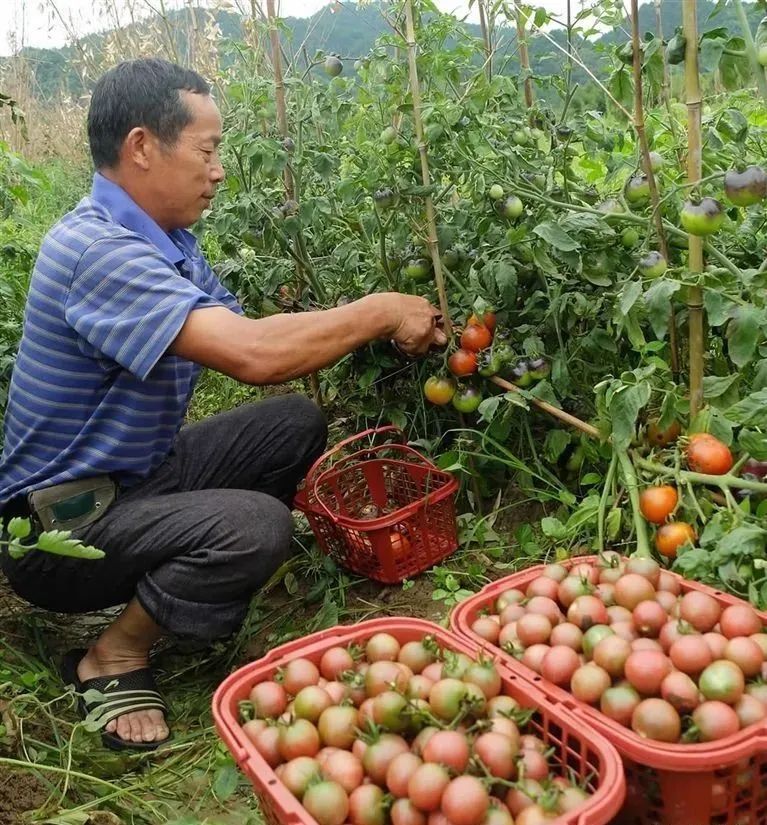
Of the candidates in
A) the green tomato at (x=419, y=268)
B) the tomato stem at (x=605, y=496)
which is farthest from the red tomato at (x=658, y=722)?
the green tomato at (x=419, y=268)

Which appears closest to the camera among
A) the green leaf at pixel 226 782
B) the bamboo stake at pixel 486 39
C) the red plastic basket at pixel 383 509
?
the green leaf at pixel 226 782

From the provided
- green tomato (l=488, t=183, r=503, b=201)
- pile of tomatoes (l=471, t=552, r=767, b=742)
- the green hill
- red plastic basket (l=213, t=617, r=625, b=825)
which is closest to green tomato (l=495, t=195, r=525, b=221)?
green tomato (l=488, t=183, r=503, b=201)

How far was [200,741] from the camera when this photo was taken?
189 cm

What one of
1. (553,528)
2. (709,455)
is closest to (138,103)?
(553,528)

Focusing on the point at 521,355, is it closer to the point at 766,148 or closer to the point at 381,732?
the point at 766,148

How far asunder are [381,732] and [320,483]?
1.23 metres

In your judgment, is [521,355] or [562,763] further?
[521,355]

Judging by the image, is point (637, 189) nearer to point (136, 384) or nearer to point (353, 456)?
point (353, 456)

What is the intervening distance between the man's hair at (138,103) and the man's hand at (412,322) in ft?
2.12

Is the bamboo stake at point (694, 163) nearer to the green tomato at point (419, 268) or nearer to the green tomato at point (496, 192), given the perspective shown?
the green tomato at point (496, 192)

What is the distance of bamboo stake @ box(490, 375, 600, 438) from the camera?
2084mm

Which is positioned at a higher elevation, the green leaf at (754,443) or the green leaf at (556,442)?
the green leaf at (754,443)

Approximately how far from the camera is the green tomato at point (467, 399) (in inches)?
91.2

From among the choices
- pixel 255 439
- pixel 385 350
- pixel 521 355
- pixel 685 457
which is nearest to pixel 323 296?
pixel 385 350
